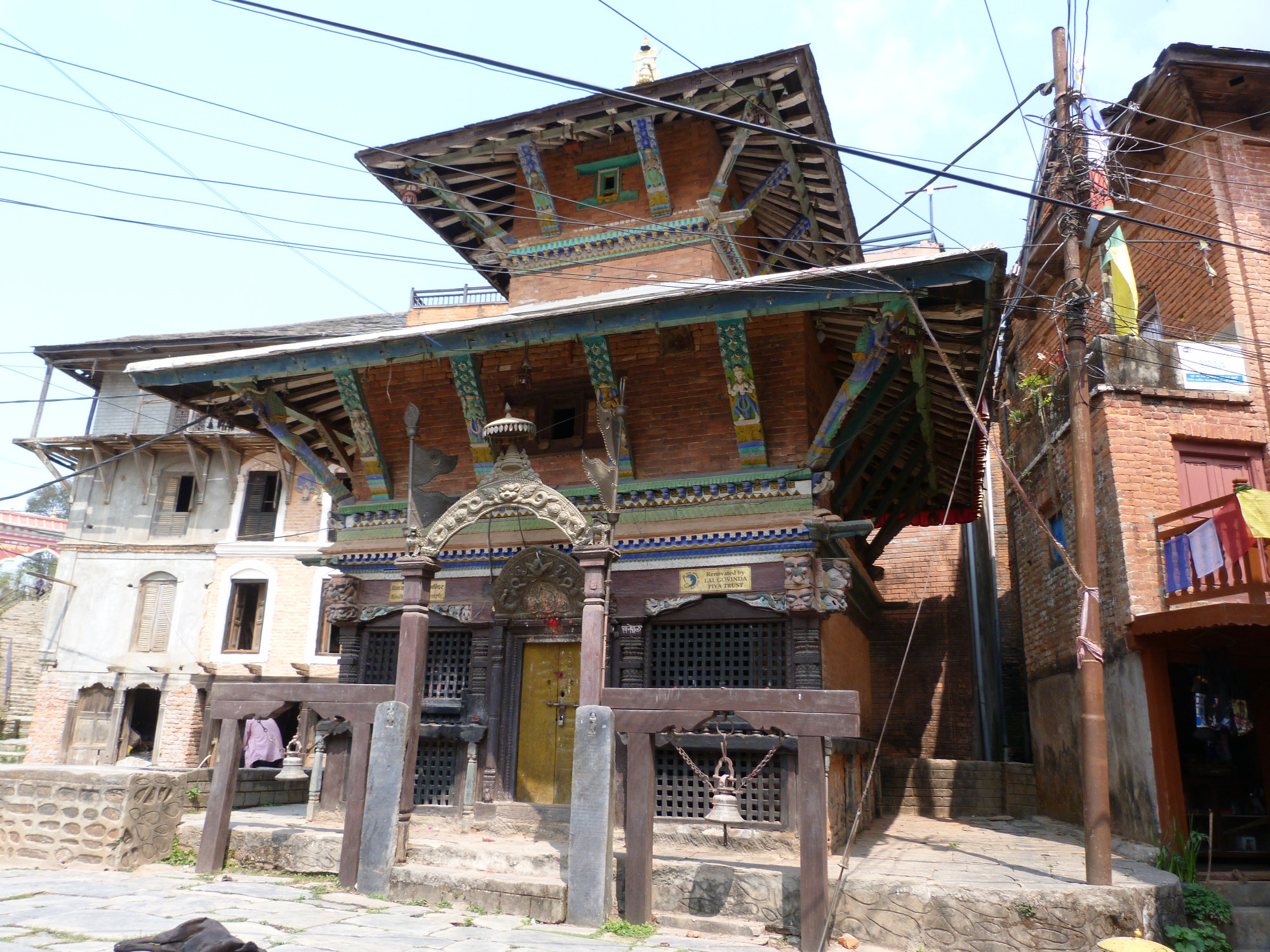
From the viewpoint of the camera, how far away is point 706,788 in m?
9.69

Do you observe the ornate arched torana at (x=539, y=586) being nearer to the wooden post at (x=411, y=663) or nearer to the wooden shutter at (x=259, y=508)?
the wooden post at (x=411, y=663)

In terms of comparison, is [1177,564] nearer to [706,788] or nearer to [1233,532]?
[1233,532]

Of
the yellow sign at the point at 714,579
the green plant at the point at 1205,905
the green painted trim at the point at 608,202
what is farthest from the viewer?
the green painted trim at the point at 608,202

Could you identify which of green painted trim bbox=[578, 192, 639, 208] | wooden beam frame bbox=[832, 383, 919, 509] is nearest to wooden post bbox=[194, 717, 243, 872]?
wooden beam frame bbox=[832, 383, 919, 509]

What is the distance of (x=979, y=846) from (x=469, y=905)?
233 inches

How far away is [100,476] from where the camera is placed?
26.3 metres

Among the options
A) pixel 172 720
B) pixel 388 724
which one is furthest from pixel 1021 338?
pixel 172 720

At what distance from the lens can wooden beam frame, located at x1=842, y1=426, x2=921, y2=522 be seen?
1205 centimetres

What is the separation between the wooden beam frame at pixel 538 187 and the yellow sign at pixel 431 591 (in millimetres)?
5436

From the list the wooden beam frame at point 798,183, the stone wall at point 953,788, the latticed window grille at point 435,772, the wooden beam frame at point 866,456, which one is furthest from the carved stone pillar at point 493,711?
the wooden beam frame at point 798,183

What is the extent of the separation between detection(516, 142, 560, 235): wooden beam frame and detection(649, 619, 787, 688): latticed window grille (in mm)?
6216

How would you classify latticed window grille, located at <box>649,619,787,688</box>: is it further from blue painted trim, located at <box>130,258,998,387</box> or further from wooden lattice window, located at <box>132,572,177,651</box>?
wooden lattice window, located at <box>132,572,177,651</box>

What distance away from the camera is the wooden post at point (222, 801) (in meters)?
9.46

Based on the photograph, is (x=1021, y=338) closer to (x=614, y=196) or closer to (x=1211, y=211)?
(x=1211, y=211)
